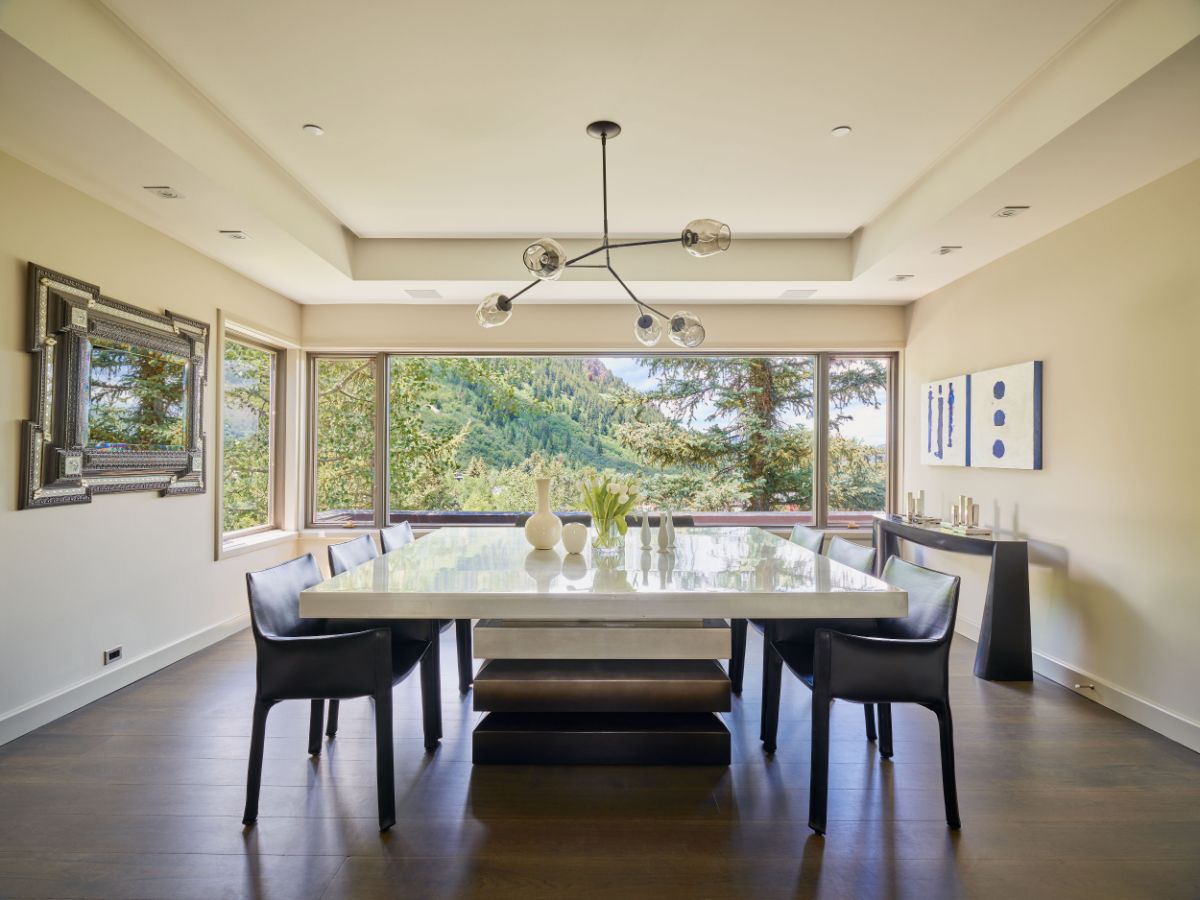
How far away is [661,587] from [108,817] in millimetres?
1940

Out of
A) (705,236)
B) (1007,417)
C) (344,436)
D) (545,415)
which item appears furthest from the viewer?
(545,415)

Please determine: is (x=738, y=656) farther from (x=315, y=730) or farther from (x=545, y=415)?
(x=545, y=415)

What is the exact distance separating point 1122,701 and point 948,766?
1628 millimetres

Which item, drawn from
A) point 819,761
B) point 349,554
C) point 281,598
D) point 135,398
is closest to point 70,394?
point 135,398

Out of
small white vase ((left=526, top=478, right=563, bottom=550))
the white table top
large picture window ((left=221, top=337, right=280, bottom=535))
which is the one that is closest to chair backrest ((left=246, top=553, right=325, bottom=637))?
the white table top

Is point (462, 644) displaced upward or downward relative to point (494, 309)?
downward

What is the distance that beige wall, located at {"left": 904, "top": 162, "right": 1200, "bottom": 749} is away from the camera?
8.93 ft

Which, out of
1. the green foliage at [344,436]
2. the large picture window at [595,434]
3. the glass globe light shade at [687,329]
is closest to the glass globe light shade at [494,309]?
the glass globe light shade at [687,329]

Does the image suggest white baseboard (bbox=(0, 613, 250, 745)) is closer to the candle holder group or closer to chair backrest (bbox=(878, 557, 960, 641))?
chair backrest (bbox=(878, 557, 960, 641))

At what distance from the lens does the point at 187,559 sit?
378cm

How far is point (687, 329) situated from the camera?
123 inches

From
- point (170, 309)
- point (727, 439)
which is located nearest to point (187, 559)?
point (170, 309)

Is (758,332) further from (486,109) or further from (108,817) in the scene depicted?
(108,817)

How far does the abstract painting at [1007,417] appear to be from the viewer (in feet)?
11.8
